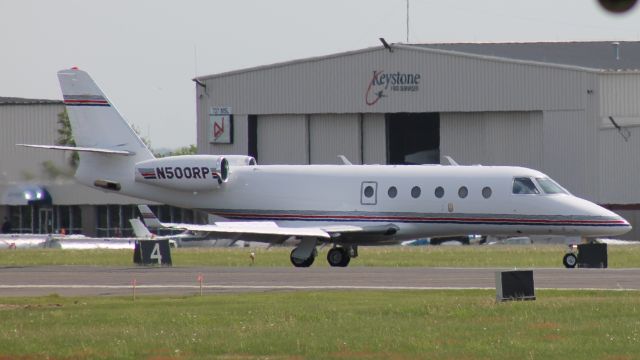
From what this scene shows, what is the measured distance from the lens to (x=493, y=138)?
78.5 m

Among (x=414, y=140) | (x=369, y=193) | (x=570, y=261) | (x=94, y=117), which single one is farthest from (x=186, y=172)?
(x=414, y=140)

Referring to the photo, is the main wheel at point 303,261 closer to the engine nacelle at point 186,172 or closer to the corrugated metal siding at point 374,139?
the engine nacelle at point 186,172

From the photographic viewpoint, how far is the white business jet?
42.6m

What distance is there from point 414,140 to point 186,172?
38.8 m

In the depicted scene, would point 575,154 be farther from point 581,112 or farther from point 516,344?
point 516,344

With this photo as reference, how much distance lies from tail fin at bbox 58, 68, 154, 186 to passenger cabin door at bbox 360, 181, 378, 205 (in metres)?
7.62

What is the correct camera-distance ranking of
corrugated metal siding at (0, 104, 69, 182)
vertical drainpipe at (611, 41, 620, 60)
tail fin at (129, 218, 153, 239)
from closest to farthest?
1. tail fin at (129, 218, 153, 239)
2. vertical drainpipe at (611, 41, 620, 60)
3. corrugated metal siding at (0, 104, 69, 182)

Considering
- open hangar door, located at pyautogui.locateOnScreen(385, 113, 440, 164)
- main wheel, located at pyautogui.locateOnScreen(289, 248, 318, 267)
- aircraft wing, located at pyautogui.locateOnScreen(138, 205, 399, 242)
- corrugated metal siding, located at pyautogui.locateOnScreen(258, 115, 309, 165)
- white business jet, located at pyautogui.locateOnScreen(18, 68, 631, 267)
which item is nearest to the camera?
aircraft wing, located at pyautogui.locateOnScreen(138, 205, 399, 242)

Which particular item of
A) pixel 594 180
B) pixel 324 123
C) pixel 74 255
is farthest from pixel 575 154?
pixel 74 255

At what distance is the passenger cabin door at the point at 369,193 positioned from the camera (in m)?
44.7

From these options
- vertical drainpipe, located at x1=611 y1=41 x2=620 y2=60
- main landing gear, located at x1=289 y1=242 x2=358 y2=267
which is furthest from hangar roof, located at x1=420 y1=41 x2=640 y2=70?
main landing gear, located at x1=289 y1=242 x2=358 y2=267

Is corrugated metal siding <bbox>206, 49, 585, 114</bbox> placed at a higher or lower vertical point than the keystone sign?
higher

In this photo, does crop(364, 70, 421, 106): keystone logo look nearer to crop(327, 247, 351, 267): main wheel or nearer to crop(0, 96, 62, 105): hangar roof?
crop(0, 96, 62, 105): hangar roof

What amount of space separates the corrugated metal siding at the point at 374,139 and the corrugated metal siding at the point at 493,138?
344cm
